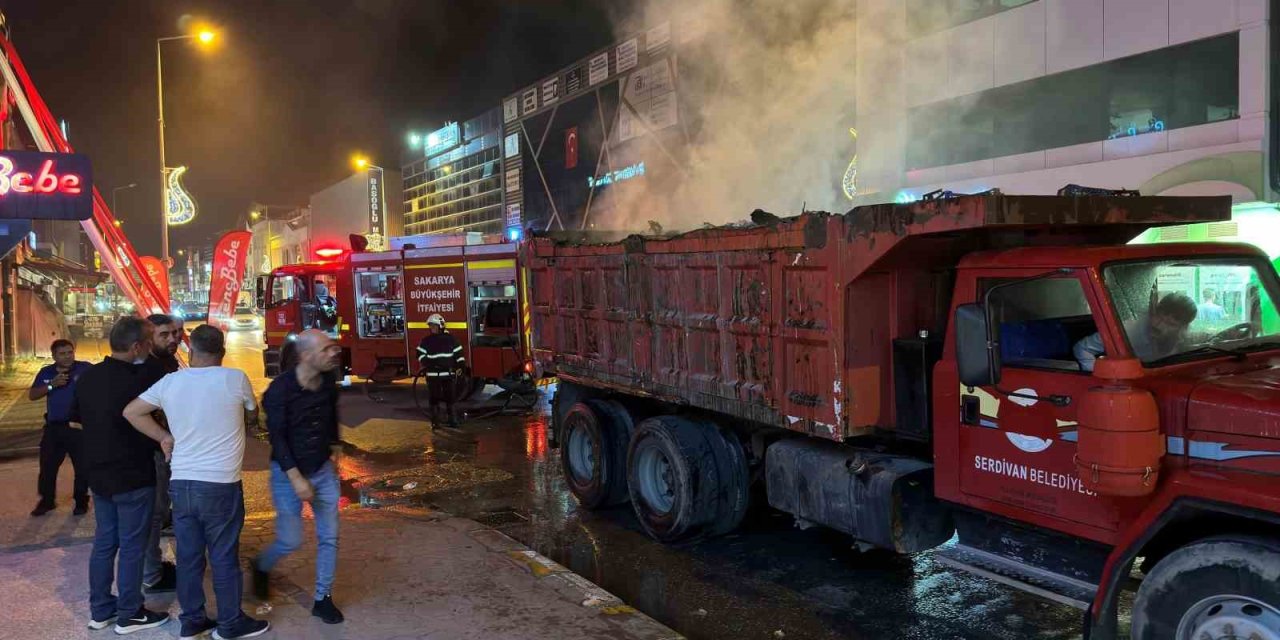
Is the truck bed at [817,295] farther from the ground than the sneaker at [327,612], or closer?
farther from the ground

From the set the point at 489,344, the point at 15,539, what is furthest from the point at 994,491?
the point at 489,344

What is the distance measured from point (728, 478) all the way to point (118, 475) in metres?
3.67

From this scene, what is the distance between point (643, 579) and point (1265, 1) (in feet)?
41.2

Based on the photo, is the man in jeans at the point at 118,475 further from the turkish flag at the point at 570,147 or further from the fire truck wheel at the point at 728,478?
the turkish flag at the point at 570,147

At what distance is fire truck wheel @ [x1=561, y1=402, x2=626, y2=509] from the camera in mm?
6723

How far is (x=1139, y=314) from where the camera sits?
3572 millimetres

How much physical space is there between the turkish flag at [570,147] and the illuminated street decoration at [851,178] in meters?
22.8

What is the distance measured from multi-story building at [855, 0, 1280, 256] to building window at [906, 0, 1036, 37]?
3 cm

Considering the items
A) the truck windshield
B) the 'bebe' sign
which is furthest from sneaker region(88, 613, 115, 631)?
the 'bebe' sign

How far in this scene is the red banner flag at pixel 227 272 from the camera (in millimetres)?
19672

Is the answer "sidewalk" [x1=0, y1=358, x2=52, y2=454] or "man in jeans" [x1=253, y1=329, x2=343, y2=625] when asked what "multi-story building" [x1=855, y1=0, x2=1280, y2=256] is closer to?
"man in jeans" [x1=253, y1=329, x2=343, y2=625]

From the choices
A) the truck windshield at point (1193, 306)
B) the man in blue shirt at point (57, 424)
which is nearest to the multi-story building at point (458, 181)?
the man in blue shirt at point (57, 424)

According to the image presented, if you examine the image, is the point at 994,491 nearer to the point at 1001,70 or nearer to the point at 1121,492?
the point at 1121,492

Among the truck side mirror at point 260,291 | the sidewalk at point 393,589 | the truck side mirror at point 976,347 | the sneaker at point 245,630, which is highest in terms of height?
the truck side mirror at point 260,291
